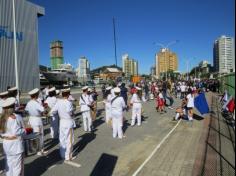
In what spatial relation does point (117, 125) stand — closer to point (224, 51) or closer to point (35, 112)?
point (35, 112)

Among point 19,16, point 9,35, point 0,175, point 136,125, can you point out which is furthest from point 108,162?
point 19,16

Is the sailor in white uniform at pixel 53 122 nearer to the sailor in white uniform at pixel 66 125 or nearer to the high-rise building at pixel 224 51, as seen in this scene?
the sailor in white uniform at pixel 66 125

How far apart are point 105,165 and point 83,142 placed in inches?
116

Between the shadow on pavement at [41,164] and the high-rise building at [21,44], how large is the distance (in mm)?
30432

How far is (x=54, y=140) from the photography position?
10844 millimetres

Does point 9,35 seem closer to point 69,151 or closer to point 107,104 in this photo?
point 107,104

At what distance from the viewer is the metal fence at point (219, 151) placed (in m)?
7.28

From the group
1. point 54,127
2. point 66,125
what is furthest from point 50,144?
point 66,125

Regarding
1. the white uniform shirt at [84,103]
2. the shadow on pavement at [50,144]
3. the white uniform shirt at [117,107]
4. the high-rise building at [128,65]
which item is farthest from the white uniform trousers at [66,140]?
the high-rise building at [128,65]

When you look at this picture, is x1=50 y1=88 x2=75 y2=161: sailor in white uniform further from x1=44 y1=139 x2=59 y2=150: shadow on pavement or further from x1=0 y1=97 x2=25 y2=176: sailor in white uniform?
x1=0 y1=97 x2=25 y2=176: sailor in white uniform

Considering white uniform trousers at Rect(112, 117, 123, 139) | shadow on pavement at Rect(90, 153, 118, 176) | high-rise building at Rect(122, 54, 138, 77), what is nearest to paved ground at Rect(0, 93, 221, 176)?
shadow on pavement at Rect(90, 153, 118, 176)

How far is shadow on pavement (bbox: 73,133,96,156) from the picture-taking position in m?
9.40

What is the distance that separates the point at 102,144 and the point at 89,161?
203cm

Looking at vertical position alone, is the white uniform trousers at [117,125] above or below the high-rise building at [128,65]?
below
